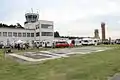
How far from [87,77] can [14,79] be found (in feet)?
12.3

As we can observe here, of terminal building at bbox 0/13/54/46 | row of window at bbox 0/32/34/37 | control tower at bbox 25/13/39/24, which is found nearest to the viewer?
row of window at bbox 0/32/34/37

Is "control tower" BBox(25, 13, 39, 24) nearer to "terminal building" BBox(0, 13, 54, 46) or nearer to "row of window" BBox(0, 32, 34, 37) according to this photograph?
"terminal building" BBox(0, 13, 54, 46)

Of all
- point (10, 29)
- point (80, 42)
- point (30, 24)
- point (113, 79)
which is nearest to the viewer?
point (113, 79)

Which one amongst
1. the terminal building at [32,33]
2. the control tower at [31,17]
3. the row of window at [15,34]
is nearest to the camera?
the row of window at [15,34]

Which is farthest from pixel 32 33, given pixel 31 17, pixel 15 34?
pixel 31 17

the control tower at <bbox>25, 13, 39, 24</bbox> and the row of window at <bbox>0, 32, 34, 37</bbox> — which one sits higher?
the control tower at <bbox>25, 13, 39, 24</bbox>

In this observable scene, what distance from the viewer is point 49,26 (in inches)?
3967

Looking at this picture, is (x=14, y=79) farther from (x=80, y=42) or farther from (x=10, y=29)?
(x=10, y=29)

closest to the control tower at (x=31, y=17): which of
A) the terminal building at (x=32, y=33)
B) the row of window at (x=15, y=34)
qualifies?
the terminal building at (x=32, y=33)

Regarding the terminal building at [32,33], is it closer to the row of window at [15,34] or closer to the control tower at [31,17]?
the row of window at [15,34]

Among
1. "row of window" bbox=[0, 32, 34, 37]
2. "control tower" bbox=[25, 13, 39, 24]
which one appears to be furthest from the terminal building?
"control tower" bbox=[25, 13, 39, 24]

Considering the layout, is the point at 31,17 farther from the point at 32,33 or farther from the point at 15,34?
the point at 15,34

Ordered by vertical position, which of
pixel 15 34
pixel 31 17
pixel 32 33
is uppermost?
pixel 31 17

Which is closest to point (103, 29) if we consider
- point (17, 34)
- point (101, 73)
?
point (17, 34)
